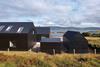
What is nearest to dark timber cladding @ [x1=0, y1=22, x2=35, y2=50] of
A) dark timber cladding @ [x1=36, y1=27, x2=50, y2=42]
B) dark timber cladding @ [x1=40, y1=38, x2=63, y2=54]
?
dark timber cladding @ [x1=40, y1=38, x2=63, y2=54]

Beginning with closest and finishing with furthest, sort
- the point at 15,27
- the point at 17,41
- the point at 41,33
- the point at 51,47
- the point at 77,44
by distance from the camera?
1. the point at 51,47
2. the point at 77,44
3. the point at 17,41
4. the point at 15,27
5. the point at 41,33

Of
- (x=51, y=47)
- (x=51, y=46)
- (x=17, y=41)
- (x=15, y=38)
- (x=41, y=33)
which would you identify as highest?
(x=15, y=38)

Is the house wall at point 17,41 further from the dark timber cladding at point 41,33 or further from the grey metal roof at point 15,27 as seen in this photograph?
the dark timber cladding at point 41,33

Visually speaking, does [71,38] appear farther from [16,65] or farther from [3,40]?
→ [16,65]

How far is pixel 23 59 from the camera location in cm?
1717

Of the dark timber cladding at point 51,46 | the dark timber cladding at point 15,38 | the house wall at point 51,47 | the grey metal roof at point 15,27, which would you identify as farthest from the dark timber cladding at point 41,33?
the house wall at point 51,47

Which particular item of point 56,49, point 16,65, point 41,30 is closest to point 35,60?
point 16,65

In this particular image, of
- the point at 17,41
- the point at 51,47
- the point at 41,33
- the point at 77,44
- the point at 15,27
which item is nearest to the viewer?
the point at 51,47

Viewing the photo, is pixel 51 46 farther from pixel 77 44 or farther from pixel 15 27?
pixel 15 27

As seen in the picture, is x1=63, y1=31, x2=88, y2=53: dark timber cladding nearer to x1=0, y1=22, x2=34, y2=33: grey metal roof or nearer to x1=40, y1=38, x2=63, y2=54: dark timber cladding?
x1=40, y1=38, x2=63, y2=54: dark timber cladding

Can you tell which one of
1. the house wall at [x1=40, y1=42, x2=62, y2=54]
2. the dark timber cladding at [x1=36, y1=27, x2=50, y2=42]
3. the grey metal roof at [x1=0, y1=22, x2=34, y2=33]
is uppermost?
the grey metal roof at [x1=0, y1=22, x2=34, y2=33]

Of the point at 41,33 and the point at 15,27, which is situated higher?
the point at 15,27

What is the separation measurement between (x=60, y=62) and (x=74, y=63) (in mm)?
1079

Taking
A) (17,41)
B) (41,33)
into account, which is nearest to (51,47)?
(17,41)
